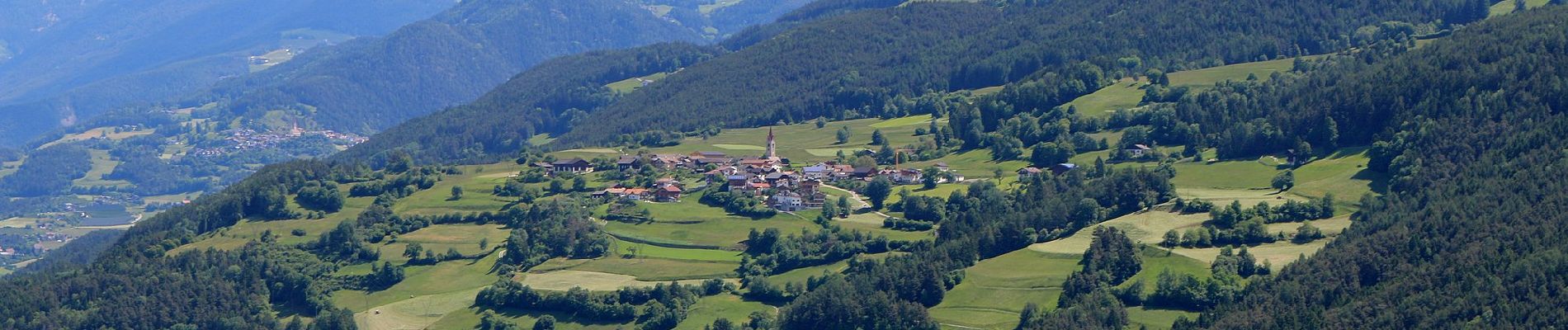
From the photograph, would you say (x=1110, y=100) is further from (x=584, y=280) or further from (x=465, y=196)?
(x=584, y=280)

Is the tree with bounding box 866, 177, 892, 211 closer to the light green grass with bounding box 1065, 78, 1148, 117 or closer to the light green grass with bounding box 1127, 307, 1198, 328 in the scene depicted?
the light green grass with bounding box 1065, 78, 1148, 117

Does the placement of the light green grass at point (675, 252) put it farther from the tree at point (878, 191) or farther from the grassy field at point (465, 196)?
the grassy field at point (465, 196)

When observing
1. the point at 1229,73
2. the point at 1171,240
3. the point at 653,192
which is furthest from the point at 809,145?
the point at 1171,240

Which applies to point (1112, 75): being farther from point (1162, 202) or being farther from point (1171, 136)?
point (1162, 202)

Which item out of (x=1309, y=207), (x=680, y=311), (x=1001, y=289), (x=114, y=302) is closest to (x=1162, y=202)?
(x=1309, y=207)

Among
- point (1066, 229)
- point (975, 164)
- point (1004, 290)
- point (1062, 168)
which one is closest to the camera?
point (1004, 290)

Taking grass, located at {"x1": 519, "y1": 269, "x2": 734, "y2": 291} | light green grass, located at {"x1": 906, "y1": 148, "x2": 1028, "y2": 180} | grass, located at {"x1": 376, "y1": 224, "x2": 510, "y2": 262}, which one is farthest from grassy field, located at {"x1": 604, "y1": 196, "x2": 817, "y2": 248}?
light green grass, located at {"x1": 906, "y1": 148, "x2": 1028, "y2": 180}

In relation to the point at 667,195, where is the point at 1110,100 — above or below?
above
